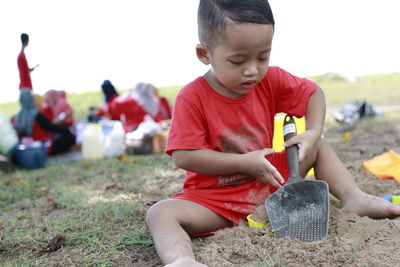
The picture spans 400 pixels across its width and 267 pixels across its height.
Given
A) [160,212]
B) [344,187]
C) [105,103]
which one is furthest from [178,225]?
[105,103]

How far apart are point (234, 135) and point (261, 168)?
23 cm

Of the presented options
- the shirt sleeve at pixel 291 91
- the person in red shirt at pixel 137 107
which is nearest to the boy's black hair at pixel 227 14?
the shirt sleeve at pixel 291 91

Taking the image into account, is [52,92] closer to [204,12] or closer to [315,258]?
[204,12]

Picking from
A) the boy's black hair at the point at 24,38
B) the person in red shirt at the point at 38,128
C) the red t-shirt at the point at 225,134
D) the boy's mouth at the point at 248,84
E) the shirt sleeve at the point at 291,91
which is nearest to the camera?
the boy's mouth at the point at 248,84

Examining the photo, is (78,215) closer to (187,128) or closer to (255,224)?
(187,128)

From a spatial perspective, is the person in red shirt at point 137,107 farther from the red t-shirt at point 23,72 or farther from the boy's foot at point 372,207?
the boy's foot at point 372,207

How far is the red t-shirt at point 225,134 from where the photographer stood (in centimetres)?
168

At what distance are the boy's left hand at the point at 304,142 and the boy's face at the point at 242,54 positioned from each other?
285 millimetres

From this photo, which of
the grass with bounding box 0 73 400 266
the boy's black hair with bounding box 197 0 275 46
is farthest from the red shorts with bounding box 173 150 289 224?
the boy's black hair with bounding box 197 0 275 46

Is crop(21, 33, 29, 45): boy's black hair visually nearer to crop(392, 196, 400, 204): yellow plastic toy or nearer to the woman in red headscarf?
crop(392, 196, 400, 204): yellow plastic toy

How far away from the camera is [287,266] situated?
1.30 meters

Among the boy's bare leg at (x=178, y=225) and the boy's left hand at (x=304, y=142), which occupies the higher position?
the boy's left hand at (x=304, y=142)

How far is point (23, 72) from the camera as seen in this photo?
3.47 meters

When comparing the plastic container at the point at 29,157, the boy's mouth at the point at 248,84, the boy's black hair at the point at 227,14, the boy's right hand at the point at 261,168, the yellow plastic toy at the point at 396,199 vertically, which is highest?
the boy's black hair at the point at 227,14
